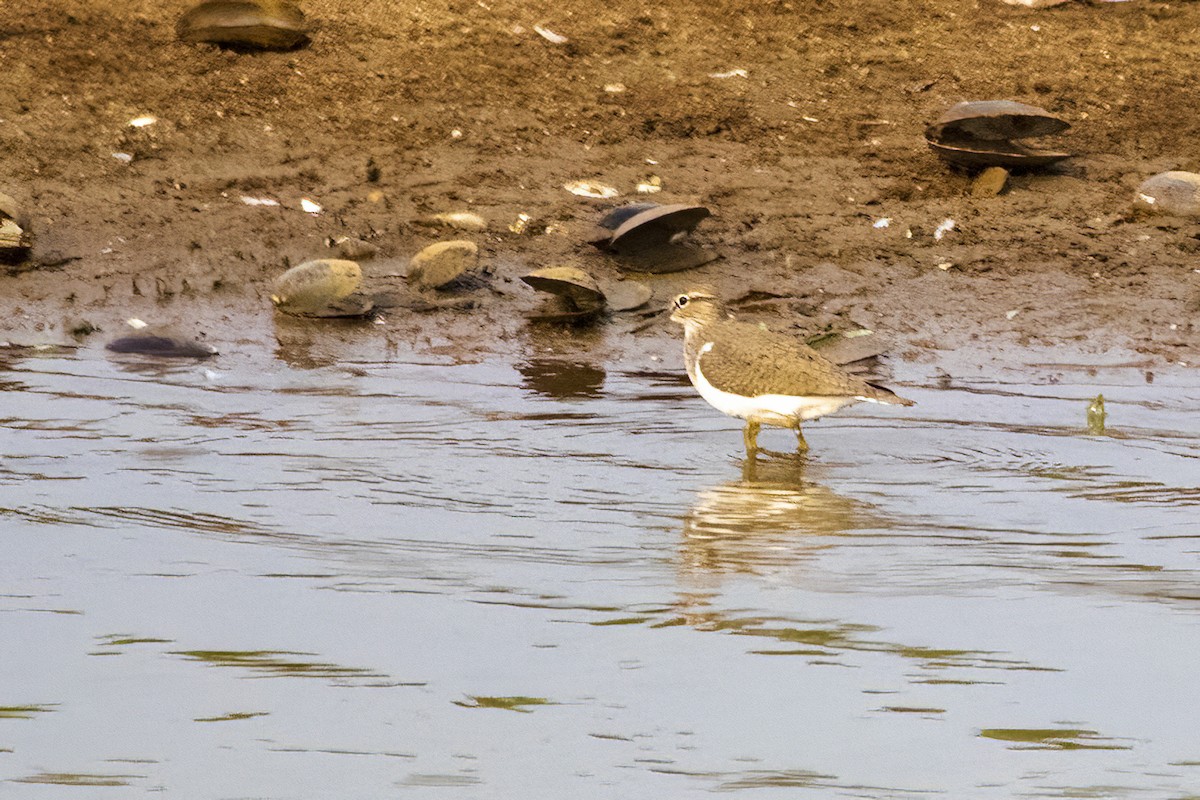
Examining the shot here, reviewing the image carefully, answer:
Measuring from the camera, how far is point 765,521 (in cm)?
684

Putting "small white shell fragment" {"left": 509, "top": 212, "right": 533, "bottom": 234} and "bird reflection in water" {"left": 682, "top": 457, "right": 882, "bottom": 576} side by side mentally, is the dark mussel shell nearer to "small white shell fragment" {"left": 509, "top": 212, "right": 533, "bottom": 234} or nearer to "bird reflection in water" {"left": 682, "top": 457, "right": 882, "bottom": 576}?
"small white shell fragment" {"left": 509, "top": 212, "right": 533, "bottom": 234}

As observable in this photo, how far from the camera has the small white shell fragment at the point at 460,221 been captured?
1120 cm

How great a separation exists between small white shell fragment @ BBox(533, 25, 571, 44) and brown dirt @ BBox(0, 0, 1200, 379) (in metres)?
0.07

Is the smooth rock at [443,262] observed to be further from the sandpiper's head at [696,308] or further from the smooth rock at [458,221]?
the sandpiper's head at [696,308]

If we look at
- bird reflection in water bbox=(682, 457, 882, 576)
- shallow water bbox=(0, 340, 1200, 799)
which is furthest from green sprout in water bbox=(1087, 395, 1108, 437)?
bird reflection in water bbox=(682, 457, 882, 576)

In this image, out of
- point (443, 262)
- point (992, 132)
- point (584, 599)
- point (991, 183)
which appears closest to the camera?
point (584, 599)

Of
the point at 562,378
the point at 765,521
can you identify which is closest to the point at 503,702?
the point at 765,521

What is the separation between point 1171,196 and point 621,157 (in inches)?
139

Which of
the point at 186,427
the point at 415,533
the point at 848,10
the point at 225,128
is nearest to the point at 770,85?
the point at 848,10

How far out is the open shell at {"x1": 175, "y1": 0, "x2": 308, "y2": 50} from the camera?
12.2 meters

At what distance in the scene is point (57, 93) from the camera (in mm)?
11898

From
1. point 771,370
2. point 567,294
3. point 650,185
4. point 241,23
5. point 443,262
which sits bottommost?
point 771,370

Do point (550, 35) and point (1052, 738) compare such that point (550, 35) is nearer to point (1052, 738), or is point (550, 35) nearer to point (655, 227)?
point (655, 227)

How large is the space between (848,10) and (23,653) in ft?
31.9
